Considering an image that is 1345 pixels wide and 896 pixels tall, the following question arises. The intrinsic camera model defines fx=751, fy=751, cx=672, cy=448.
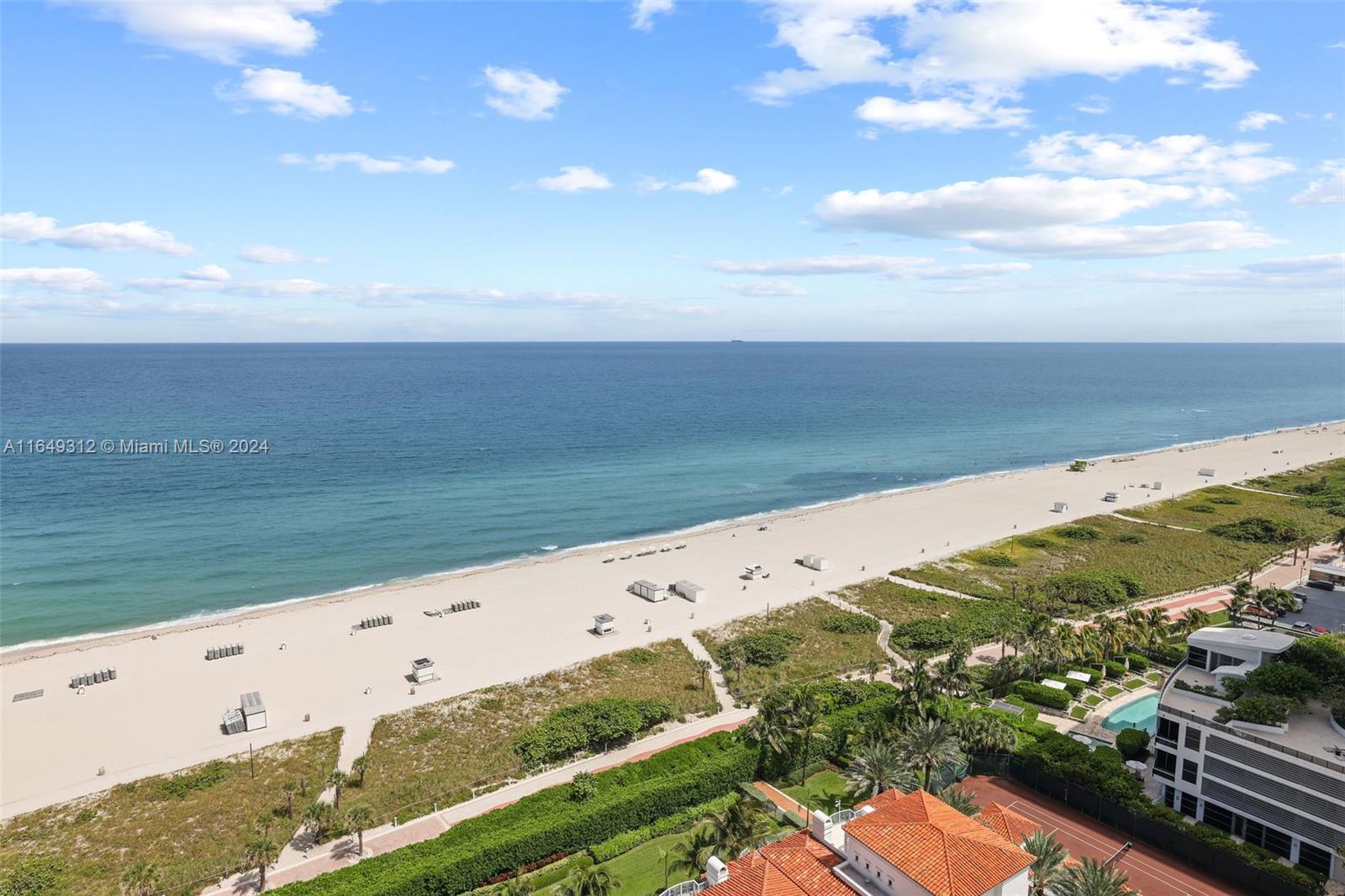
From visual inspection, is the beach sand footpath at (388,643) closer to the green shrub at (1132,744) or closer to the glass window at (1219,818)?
the green shrub at (1132,744)

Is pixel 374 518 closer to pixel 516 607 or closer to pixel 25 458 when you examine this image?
pixel 516 607

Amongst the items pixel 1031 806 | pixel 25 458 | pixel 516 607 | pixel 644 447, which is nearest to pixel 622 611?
pixel 516 607

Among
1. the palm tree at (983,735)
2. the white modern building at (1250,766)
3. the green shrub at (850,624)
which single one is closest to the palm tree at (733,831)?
the palm tree at (983,735)

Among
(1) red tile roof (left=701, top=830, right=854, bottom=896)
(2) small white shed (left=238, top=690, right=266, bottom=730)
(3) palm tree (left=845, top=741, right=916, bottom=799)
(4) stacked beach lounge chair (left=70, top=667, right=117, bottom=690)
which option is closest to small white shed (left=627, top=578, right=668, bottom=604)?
(2) small white shed (left=238, top=690, right=266, bottom=730)

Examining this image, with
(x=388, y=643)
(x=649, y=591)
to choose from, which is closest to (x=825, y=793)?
(x=649, y=591)

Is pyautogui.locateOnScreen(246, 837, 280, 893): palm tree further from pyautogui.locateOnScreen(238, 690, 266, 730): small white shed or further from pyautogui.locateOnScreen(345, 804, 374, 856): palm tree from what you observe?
pyautogui.locateOnScreen(238, 690, 266, 730): small white shed

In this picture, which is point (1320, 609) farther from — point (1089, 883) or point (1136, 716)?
point (1089, 883)
